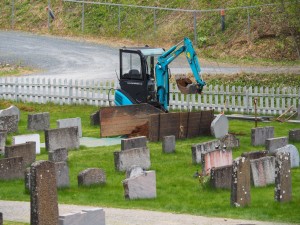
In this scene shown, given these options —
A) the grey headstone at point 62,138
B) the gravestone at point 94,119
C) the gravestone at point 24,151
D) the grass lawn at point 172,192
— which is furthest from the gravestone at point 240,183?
the gravestone at point 94,119

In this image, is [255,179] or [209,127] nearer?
[255,179]

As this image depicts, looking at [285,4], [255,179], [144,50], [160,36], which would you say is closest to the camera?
[255,179]

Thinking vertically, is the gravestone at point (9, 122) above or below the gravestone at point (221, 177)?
above

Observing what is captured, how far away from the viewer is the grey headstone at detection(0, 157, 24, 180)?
24203 mm

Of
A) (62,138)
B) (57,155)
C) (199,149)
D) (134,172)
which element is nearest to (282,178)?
(134,172)

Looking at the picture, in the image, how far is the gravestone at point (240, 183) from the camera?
20719mm

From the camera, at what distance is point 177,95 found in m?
40.9

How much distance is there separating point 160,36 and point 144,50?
20.5 meters

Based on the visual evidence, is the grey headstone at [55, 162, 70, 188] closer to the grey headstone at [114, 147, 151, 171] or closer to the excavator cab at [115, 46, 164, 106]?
the grey headstone at [114, 147, 151, 171]

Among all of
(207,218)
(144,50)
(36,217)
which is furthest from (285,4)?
(36,217)

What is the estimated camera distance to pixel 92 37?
60312 mm

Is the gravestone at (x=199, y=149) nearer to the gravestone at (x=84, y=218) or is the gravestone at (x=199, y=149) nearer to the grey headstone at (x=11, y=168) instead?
the grey headstone at (x=11, y=168)

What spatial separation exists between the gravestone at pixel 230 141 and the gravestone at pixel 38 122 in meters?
6.91

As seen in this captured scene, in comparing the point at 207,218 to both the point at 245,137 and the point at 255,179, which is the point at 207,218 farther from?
the point at 245,137
